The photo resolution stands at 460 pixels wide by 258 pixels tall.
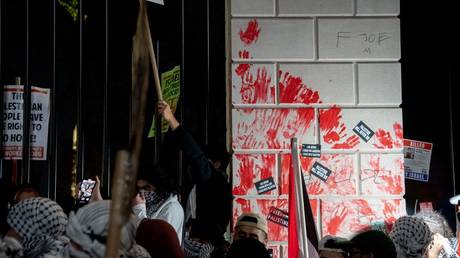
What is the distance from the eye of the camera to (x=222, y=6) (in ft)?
25.6

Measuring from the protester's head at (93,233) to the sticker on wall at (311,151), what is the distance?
14.3 feet

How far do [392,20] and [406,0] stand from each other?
58 centimetres

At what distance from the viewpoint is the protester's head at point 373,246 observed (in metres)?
4.80

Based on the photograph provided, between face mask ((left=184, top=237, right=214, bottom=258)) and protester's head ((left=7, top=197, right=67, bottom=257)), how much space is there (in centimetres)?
188

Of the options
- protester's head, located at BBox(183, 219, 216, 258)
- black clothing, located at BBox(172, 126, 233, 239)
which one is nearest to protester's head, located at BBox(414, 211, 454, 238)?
black clothing, located at BBox(172, 126, 233, 239)

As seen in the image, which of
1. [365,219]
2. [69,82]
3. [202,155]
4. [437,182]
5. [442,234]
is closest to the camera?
[202,155]

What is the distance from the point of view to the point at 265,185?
25.1 feet

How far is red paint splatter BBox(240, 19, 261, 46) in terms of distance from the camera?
7.69 metres

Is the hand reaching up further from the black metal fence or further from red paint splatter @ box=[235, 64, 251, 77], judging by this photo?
red paint splatter @ box=[235, 64, 251, 77]

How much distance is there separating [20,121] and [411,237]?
3.59m

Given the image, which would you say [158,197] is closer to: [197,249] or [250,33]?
[197,249]

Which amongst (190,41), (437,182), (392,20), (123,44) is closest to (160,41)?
(190,41)

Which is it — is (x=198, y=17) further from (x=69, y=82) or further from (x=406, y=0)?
(x=69, y=82)

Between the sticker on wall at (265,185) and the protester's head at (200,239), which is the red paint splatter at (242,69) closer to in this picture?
the sticker on wall at (265,185)
